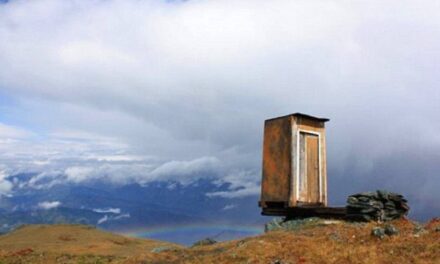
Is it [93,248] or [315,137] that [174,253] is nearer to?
[315,137]

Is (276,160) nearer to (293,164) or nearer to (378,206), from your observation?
(293,164)

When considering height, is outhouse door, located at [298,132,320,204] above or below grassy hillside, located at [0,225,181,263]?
above

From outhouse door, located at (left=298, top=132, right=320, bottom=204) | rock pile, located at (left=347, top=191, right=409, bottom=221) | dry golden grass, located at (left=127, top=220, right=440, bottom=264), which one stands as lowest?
dry golden grass, located at (left=127, top=220, right=440, bottom=264)

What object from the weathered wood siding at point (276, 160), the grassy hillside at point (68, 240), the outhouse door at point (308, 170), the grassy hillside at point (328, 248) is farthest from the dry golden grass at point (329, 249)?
the grassy hillside at point (68, 240)

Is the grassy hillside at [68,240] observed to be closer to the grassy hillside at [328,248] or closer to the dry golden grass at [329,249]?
the grassy hillside at [328,248]

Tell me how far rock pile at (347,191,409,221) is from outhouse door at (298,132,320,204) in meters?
2.62

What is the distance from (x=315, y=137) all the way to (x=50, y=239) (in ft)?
105

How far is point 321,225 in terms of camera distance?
20.2 meters

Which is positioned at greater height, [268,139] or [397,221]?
[268,139]

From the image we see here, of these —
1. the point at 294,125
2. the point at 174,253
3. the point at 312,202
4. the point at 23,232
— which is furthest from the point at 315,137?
the point at 23,232

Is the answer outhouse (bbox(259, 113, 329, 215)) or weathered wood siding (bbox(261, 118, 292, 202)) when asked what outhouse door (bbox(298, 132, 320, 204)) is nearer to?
outhouse (bbox(259, 113, 329, 215))

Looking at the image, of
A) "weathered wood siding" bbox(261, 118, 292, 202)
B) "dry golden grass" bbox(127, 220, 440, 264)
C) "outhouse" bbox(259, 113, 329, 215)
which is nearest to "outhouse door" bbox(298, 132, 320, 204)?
"outhouse" bbox(259, 113, 329, 215)

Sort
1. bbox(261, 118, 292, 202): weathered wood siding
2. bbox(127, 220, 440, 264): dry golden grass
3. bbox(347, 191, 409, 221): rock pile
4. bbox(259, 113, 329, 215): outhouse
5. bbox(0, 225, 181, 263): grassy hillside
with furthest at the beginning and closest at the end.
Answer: bbox(0, 225, 181, 263): grassy hillside, bbox(261, 118, 292, 202): weathered wood siding, bbox(259, 113, 329, 215): outhouse, bbox(347, 191, 409, 221): rock pile, bbox(127, 220, 440, 264): dry golden grass

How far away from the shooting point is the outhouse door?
73.2ft
